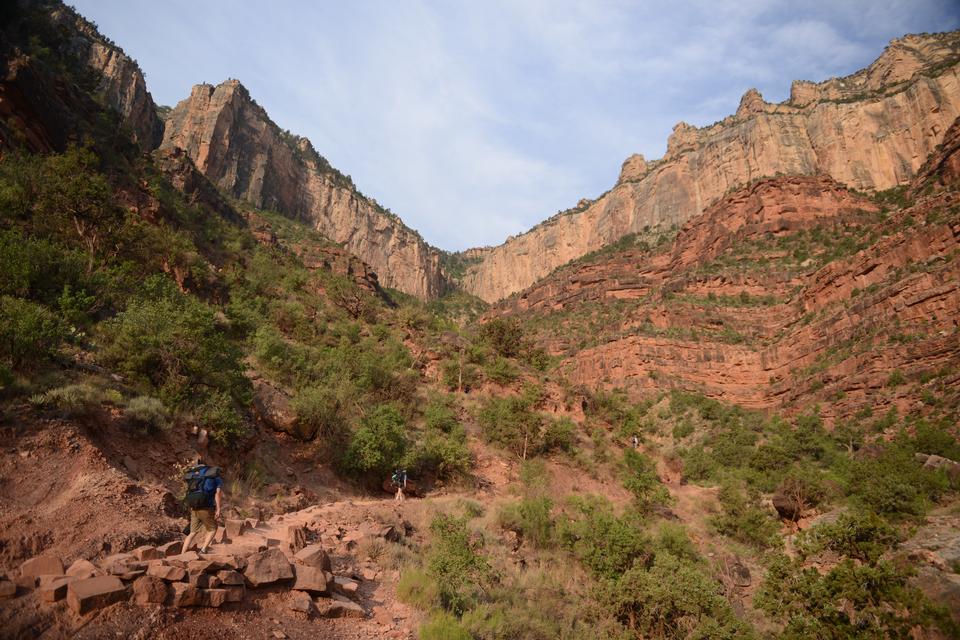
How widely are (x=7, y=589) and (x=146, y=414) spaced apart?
209 inches

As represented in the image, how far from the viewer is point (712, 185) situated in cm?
8544

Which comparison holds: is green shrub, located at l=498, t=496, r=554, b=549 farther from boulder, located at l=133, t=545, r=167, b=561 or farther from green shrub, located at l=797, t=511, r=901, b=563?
boulder, located at l=133, t=545, r=167, b=561

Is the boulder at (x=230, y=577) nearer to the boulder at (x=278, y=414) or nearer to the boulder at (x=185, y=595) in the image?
the boulder at (x=185, y=595)

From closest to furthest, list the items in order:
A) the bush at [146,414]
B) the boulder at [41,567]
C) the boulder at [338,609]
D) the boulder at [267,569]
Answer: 1. the boulder at [41,567]
2. the boulder at [267,569]
3. the boulder at [338,609]
4. the bush at [146,414]

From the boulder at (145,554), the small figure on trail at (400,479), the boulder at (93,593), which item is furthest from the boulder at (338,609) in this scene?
the small figure on trail at (400,479)

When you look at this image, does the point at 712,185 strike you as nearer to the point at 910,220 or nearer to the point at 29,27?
the point at 910,220

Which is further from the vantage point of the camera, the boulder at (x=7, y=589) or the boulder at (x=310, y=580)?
the boulder at (x=310, y=580)

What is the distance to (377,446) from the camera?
1330 centimetres

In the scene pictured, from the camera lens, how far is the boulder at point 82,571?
404cm

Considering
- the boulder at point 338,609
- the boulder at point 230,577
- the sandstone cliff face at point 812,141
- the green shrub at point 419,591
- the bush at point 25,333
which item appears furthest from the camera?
the sandstone cliff face at point 812,141

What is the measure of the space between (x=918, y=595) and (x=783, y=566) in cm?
179

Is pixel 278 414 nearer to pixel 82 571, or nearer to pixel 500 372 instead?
pixel 82 571

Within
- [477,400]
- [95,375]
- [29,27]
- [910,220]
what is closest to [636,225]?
[910,220]

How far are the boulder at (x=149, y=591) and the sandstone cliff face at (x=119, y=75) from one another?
68.3 meters
